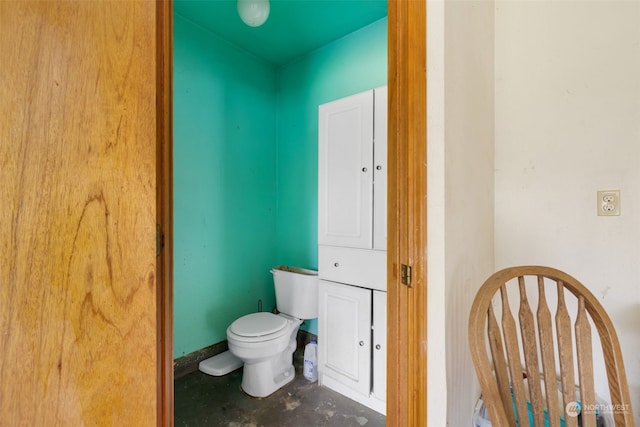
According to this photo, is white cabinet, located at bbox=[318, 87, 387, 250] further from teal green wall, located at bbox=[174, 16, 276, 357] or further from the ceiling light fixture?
teal green wall, located at bbox=[174, 16, 276, 357]

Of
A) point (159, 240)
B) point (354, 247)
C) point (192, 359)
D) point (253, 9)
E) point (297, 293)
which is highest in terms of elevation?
point (253, 9)

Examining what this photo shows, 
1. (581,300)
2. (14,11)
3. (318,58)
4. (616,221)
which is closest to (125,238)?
(14,11)

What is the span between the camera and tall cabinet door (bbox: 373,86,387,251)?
1.67 m

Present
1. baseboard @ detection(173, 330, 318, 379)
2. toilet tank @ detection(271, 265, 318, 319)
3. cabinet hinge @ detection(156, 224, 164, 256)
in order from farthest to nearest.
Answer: toilet tank @ detection(271, 265, 318, 319)
baseboard @ detection(173, 330, 318, 379)
cabinet hinge @ detection(156, 224, 164, 256)

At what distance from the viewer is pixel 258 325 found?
6.08 feet

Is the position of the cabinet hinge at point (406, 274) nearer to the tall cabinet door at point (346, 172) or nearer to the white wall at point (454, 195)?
the white wall at point (454, 195)

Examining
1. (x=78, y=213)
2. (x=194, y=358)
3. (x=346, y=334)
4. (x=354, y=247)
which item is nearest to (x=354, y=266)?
(x=354, y=247)

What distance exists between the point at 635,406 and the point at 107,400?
1813 millimetres

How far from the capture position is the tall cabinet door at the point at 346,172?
1.74 m

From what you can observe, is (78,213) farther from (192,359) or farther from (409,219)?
(192,359)

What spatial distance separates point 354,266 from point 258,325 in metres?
0.72

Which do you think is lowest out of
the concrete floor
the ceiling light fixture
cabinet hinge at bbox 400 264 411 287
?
the concrete floor

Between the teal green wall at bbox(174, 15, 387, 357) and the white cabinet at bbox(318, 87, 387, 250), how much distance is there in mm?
419

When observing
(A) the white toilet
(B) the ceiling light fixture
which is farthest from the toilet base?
(B) the ceiling light fixture
